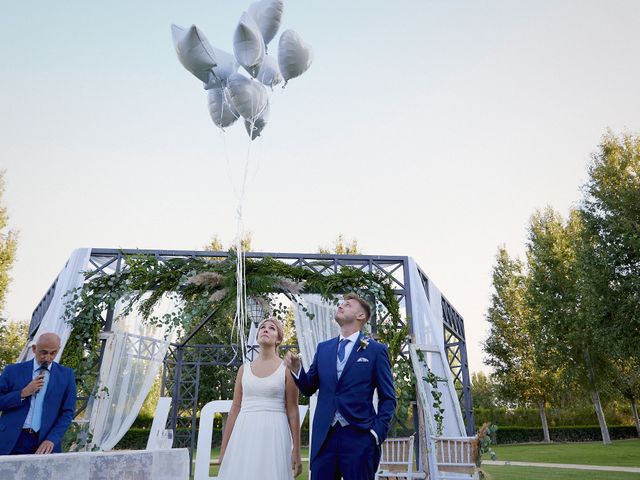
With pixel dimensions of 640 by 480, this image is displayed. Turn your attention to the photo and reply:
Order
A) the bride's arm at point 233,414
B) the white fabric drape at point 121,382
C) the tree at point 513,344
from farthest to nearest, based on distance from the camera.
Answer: the tree at point 513,344 → the white fabric drape at point 121,382 → the bride's arm at point 233,414

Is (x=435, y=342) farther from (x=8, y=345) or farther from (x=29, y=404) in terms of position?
(x=8, y=345)

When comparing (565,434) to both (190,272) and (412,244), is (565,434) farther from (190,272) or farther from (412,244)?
(190,272)

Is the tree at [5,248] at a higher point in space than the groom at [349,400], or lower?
higher

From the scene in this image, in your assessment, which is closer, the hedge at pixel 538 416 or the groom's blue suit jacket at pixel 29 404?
the groom's blue suit jacket at pixel 29 404

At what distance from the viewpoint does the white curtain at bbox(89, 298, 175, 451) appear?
7148 mm

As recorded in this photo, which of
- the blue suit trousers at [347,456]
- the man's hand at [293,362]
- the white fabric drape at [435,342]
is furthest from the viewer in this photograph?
the white fabric drape at [435,342]

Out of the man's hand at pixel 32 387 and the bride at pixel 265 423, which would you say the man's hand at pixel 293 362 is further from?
the man's hand at pixel 32 387

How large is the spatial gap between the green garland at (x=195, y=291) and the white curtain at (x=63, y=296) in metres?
0.12

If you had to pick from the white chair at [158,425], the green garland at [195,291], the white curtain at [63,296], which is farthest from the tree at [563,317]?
the white curtain at [63,296]

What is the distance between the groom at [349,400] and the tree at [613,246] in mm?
12359

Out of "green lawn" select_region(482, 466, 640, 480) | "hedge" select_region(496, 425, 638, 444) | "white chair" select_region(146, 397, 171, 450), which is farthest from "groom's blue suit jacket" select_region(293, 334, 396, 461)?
"hedge" select_region(496, 425, 638, 444)

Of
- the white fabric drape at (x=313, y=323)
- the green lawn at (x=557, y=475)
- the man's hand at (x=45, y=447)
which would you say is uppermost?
the white fabric drape at (x=313, y=323)

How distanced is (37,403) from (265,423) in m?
1.56

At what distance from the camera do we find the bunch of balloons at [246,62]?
504 centimetres
